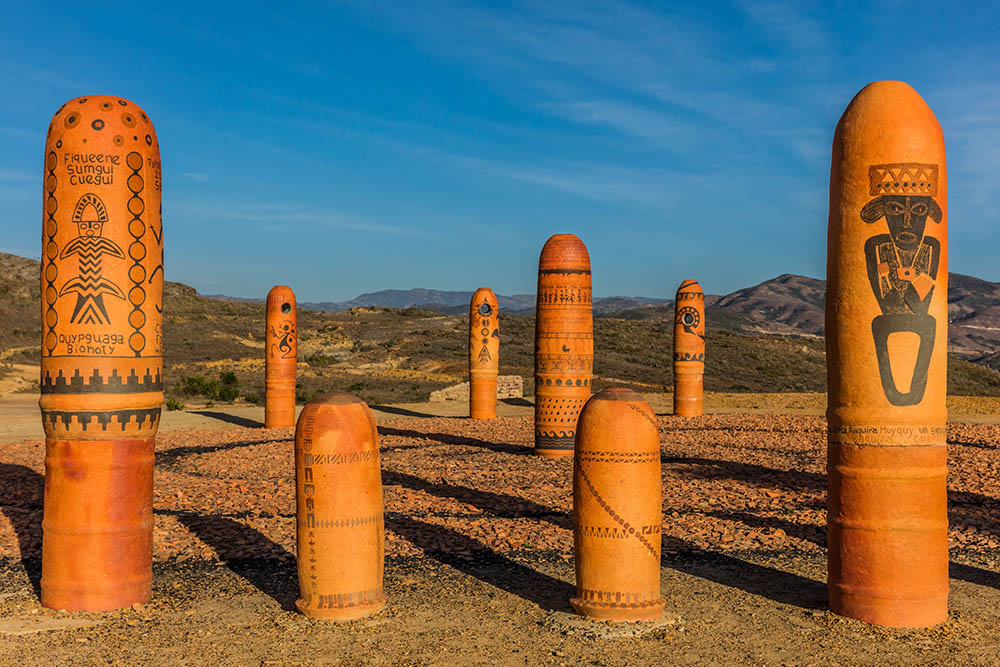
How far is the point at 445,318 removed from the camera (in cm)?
6366

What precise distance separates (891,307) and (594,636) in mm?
3173

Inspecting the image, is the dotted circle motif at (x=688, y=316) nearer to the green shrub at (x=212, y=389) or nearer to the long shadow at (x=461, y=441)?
the long shadow at (x=461, y=441)

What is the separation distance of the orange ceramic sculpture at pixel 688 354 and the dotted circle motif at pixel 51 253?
1692cm

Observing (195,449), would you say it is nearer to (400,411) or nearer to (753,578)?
(400,411)

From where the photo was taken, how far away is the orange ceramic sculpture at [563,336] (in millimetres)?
15312

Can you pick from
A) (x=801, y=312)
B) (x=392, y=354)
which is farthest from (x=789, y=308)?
(x=392, y=354)

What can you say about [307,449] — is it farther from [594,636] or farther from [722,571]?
[722,571]

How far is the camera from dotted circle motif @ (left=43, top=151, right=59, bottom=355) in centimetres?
696

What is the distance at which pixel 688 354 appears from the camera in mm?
22188

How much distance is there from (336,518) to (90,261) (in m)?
2.73

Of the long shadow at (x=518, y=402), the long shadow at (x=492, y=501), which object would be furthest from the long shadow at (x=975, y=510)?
the long shadow at (x=518, y=402)

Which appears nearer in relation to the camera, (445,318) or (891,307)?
(891,307)

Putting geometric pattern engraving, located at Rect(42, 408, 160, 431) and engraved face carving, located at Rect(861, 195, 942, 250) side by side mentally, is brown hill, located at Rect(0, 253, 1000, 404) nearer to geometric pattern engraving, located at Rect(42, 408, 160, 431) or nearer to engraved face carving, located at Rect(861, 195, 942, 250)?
geometric pattern engraving, located at Rect(42, 408, 160, 431)

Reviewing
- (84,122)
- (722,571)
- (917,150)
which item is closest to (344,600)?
(722,571)
